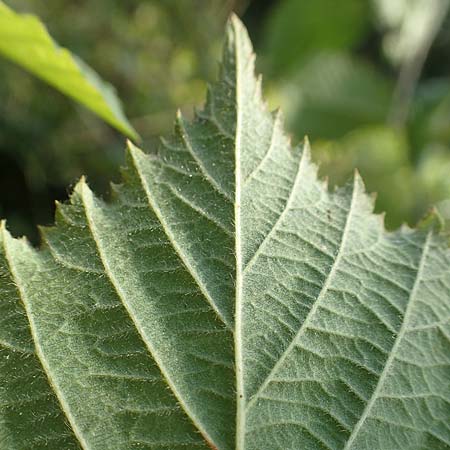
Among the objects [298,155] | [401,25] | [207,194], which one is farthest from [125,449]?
[401,25]

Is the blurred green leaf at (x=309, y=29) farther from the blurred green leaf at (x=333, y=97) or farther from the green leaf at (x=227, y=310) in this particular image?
→ the green leaf at (x=227, y=310)

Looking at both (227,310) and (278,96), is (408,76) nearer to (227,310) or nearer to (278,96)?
(278,96)

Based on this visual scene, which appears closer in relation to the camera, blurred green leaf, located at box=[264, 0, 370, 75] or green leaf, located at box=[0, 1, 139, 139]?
green leaf, located at box=[0, 1, 139, 139]

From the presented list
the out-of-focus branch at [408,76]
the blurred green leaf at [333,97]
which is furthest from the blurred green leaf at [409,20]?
the blurred green leaf at [333,97]

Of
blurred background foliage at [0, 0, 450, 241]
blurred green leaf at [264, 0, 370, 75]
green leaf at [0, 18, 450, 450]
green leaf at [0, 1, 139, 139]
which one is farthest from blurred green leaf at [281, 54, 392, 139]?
green leaf at [0, 18, 450, 450]

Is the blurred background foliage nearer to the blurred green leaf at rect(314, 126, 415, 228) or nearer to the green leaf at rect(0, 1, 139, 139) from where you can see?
the blurred green leaf at rect(314, 126, 415, 228)

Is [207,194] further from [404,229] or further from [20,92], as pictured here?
[20,92]
